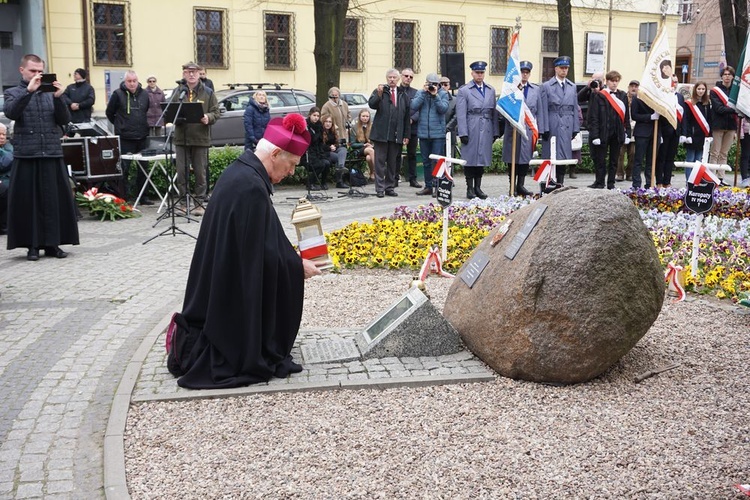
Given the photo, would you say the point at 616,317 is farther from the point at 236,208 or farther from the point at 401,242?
the point at 401,242

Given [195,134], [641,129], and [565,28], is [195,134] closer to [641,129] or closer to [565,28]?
A: [641,129]

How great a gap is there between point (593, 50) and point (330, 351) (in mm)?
36318

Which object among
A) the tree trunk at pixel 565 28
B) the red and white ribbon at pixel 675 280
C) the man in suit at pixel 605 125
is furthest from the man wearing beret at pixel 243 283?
the tree trunk at pixel 565 28

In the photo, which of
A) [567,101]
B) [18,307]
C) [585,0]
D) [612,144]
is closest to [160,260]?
[18,307]

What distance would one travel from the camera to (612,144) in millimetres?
15984

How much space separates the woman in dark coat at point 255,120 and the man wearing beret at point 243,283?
32.4 ft

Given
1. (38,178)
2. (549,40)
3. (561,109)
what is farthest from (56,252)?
(549,40)

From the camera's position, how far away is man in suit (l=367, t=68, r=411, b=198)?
15.9m

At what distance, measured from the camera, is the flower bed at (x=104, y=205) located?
528 inches

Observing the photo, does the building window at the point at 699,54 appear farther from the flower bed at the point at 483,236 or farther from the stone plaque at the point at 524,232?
the stone plaque at the point at 524,232

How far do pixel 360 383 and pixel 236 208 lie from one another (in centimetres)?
131

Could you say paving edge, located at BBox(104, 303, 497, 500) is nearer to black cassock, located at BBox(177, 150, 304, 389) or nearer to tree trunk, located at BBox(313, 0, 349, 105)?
black cassock, located at BBox(177, 150, 304, 389)

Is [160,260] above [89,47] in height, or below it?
below

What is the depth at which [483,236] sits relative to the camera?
10.3 m
